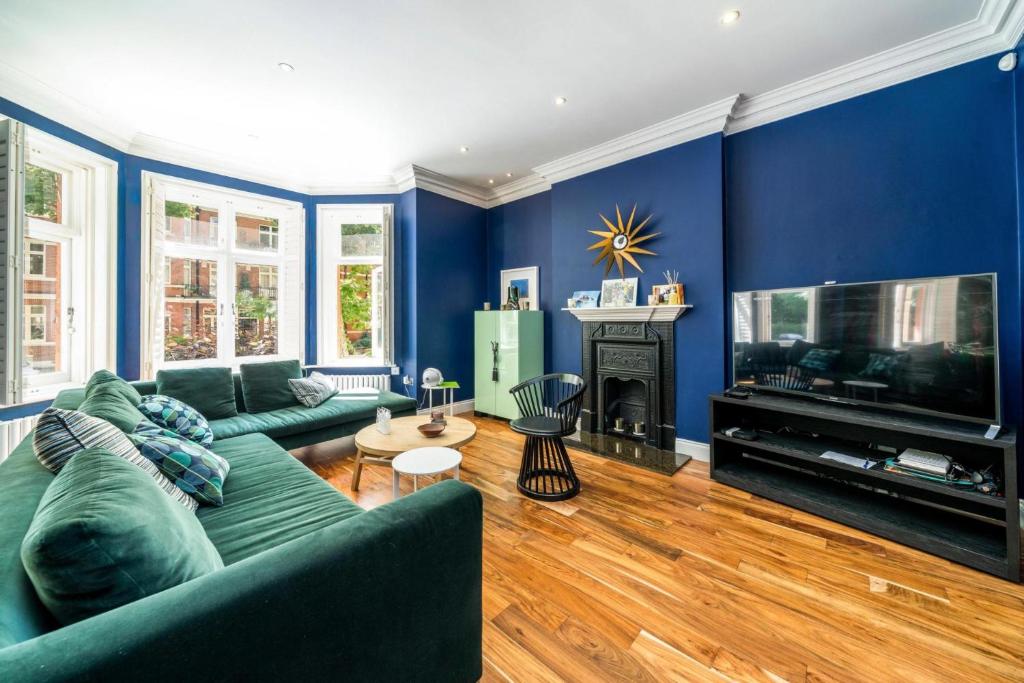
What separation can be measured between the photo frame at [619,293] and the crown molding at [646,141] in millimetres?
1217

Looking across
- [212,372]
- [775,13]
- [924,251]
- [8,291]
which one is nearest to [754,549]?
[924,251]

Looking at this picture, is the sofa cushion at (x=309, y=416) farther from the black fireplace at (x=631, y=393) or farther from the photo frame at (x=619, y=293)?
the photo frame at (x=619, y=293)

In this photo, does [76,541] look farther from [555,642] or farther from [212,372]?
[212,372]

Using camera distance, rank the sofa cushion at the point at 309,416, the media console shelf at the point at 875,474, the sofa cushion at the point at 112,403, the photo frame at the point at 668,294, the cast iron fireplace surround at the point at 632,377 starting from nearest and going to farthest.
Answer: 1. the sofa cushion at the point at 112,403
2. the media console shelf at the point at 875,474
3. the sofa cushion at the point at 309,416
4. the photo frame at the point at 668,294
5. the cast iron fireplace surround at the point at 632,377

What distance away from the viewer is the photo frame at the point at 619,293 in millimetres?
3756

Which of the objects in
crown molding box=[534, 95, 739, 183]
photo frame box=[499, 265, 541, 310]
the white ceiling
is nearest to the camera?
the white ceiling

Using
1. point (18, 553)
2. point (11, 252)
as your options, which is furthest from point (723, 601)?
point (11, 252)

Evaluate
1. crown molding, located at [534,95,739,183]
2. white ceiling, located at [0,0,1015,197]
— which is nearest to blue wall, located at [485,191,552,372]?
crown molding, located at [534,95,739,183]

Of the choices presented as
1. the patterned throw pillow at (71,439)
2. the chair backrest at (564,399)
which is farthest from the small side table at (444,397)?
the patterned throw pillow at (71,439)

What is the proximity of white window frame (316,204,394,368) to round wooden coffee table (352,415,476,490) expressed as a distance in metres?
1.99

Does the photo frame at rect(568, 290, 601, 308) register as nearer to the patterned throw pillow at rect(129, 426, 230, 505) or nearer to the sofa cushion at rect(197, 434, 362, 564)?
the sofa cushion at rect(197, 434, 362, 564)

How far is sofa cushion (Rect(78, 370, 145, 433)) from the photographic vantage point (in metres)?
1.77

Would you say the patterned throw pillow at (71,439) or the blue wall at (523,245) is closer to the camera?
the patterned throw pillow at (71,439)

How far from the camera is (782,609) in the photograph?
1646 mm
